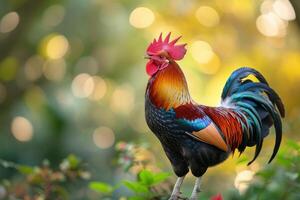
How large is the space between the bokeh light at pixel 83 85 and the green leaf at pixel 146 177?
4039 millimetres

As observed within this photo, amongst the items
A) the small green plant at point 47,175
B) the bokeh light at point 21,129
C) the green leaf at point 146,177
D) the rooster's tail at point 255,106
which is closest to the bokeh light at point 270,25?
the bokeh light at point 21,129

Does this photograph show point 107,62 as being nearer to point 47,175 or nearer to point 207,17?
point 207,17

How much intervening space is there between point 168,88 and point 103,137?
4.95 meters

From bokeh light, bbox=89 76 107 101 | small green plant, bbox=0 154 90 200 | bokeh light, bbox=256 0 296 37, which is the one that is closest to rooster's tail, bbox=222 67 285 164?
small green plant, bbox=0 154 90 200

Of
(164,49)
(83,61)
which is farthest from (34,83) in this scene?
(164,49)

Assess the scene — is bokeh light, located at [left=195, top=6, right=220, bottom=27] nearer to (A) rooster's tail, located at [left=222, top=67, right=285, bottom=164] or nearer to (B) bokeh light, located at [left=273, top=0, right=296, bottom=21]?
(B) bokeh light, located at [left=273, top=0, right=296, bottom=21]

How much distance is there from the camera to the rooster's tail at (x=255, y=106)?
1.68 meters

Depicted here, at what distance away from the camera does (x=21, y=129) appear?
625 centimetres

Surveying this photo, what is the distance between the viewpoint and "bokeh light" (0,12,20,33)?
197 inches

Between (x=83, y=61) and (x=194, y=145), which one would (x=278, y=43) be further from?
(x=194, y=145)

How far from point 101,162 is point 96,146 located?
397mm

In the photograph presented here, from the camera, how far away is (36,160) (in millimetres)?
5480

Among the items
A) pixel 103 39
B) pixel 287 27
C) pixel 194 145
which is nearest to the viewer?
pixel 194 145

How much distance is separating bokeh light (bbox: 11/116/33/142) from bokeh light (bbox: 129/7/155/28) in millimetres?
1247
